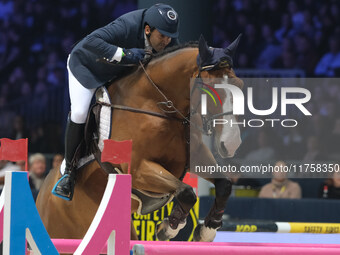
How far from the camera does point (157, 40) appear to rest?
4.21 m

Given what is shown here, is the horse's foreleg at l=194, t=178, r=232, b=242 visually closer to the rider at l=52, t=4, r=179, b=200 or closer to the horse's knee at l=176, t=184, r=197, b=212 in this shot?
the horse's knee at l=176, t=184, r=197, b=212

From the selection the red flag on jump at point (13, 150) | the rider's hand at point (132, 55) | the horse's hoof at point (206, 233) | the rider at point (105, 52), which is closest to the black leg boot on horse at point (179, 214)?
the horse's hoof at point (206, 233)

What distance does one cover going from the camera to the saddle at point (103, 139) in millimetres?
4172

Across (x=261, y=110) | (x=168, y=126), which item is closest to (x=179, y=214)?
(x=168, y=126)

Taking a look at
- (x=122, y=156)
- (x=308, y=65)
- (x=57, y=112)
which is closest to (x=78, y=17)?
(x=57, y=112)

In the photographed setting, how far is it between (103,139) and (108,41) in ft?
2.00

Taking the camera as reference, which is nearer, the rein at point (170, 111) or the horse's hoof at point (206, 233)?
the rein at point (170, 111)

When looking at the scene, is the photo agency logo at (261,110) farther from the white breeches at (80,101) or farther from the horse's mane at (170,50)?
the white breeches at (80,101)

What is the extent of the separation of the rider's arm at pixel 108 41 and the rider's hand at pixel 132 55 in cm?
5

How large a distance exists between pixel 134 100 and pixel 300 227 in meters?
2.34

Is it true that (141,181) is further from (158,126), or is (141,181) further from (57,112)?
(57,112)

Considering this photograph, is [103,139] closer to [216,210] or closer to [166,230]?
[166,230]

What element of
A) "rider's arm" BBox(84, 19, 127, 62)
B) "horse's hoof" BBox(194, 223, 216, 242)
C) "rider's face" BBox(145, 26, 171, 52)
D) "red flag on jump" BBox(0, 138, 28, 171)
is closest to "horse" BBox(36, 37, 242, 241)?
"horse's hoof" BBox(194, 223, 216, 242)

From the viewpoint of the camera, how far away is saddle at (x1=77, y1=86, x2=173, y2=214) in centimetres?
417
